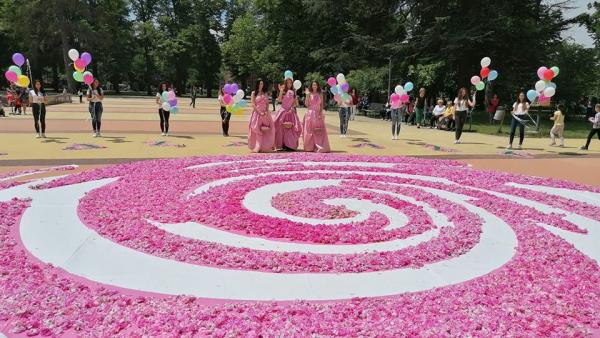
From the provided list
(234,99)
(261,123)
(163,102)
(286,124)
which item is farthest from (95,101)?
(286,124)

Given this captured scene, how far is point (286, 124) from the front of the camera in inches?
542

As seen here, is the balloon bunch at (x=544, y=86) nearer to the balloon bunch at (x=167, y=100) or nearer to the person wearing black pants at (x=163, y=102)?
the balloon bunch at (x=167, y=100)

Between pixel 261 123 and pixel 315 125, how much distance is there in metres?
1.51

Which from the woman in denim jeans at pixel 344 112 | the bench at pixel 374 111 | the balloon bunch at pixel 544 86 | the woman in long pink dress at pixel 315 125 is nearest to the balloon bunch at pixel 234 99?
the woman in long pink dress at pixel 315 125

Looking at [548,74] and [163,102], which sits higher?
[548,74]

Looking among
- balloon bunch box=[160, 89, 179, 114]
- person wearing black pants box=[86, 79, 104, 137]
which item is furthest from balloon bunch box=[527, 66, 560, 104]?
person wearing black pants box=[86, 79, 104, 137]

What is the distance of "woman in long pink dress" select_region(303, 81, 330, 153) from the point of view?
13492 mm

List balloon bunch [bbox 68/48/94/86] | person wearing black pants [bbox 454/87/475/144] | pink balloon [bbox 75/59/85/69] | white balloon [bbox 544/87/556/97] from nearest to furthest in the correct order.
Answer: white balloon [bbox 544/87/556/97] < balloon bunch [bbox 68/48/94/86] < pink balloon [bbox 75/59/85/69] < person wearing black pants [bbox 454/87/475/144]

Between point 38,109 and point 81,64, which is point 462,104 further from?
point 38,109

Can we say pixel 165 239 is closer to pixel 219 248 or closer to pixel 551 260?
pixel 219 248

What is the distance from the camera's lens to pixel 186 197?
23.9ft

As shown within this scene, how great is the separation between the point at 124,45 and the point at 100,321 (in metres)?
73.4

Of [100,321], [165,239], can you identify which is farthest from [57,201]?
[100,321]

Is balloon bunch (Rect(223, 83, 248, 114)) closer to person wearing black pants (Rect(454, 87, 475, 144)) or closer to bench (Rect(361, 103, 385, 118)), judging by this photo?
person wearing black pants (Rect(454, 87, 475, 144))
